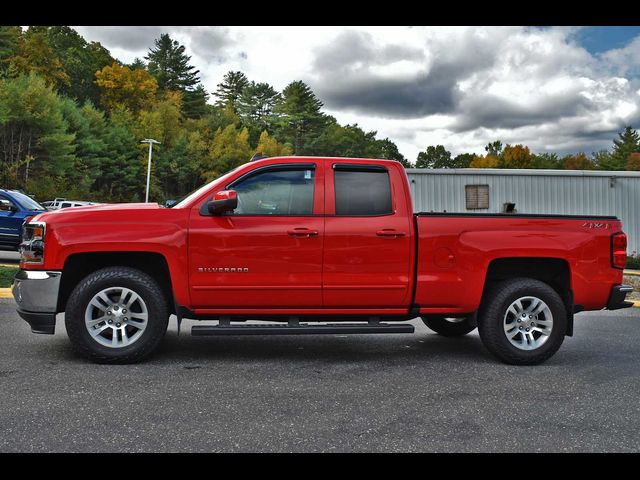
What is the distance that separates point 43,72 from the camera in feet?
210

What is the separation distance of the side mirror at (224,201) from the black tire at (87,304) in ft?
2.99

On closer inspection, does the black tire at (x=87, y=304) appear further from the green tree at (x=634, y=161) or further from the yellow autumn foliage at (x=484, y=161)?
the yellow autumn foliage at (x=484, y=161)

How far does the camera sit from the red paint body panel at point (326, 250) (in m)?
5.50

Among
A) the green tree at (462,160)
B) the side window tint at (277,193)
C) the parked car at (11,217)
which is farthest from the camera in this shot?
the green tree at (462,160)

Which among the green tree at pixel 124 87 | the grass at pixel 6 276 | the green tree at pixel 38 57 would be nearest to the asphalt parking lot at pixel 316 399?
the grass at pixel 6 276

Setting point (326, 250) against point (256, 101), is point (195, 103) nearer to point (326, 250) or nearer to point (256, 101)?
point (256, 101)

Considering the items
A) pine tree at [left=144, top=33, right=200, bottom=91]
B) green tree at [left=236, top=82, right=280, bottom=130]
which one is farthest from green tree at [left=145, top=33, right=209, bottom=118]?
green tree at [left=236, top=82, right=280, bottom=130]

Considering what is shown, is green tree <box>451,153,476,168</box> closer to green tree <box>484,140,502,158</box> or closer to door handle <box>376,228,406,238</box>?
green tree <box>484,140,502,158</box>

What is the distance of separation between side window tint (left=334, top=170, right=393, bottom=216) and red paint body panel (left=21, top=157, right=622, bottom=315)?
0.25 ft
